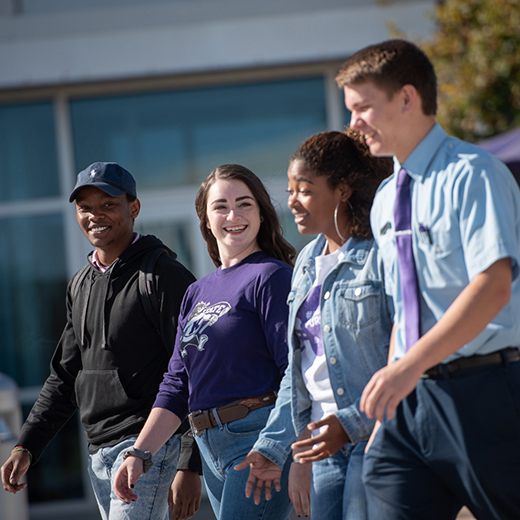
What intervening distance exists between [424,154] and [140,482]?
1610 millimetres

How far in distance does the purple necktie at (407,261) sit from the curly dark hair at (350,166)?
0.33 m

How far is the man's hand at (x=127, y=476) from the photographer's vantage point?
2.47m

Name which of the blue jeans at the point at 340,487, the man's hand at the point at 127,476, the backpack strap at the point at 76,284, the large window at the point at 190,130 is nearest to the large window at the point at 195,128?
the large window at the point at 190,130

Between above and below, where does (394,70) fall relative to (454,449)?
above

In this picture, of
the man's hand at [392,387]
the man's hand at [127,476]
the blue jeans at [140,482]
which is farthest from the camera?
the blue jeans at [140,482]

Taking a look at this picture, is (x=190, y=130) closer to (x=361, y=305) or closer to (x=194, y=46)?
(x=194, y=46)

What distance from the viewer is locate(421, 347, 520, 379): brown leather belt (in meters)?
1.63

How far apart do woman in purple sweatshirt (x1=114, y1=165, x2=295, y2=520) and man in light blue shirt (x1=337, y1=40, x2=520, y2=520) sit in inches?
27.8

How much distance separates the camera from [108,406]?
2.75 meters

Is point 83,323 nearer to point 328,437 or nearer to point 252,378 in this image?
point 252,378

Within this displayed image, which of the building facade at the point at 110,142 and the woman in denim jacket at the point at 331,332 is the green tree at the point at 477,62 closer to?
→ the building facade at the point at 110,142

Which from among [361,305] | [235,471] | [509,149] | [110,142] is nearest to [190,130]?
[110,142]

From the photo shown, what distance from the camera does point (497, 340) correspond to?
5.32ft

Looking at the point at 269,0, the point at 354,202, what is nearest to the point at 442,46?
the point at 269,0
